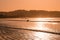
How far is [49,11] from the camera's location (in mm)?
1030

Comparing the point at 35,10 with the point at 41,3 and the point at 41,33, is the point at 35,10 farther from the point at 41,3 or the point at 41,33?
the point at 41,33

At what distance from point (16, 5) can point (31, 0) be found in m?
0.14

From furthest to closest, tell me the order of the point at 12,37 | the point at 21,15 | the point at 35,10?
1. the point at 35,10
2. the point at 21,15
3. the point at 12,37

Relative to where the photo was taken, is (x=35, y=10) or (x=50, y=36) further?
(x=35, y=10)

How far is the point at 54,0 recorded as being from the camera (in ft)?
3.47

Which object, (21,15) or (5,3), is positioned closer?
(21,15)

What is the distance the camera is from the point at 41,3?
41.1 inches

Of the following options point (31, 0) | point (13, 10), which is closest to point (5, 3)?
point (13, 10)

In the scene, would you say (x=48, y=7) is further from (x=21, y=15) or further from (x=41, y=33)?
(x=41, y=33)

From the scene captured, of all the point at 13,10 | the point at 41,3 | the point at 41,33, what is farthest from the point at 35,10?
the point at 41,33

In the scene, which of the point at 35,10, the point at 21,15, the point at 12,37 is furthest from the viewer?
the point at 35,10

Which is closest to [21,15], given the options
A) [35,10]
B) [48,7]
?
[35,10]

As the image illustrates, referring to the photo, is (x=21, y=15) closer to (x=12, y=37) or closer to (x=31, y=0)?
(x=31, y=0)

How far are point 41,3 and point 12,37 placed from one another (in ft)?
2.07
